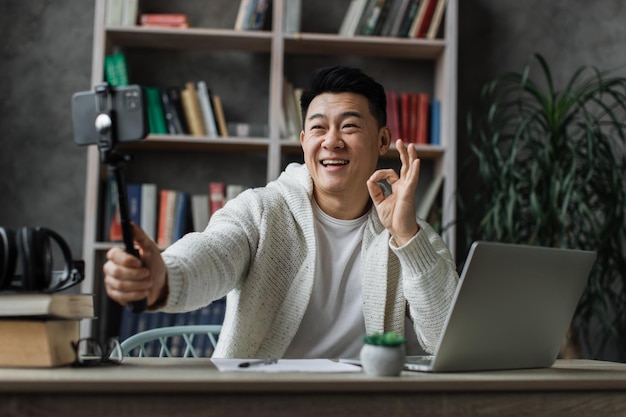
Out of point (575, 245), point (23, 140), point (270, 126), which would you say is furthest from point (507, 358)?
point (23, 140)

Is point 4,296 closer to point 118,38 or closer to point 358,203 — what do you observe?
point 358,203

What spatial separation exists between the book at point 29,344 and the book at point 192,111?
206cm

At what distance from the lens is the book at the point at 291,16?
3.15 meters

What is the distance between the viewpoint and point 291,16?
3.16m

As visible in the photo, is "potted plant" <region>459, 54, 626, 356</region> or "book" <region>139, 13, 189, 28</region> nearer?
"potted plant" <region>459, 54, 626, 356</region>

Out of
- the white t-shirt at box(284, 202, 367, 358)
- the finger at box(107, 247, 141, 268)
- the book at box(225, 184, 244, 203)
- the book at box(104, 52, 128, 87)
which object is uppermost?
the book at box(104, 52, 128, 87)

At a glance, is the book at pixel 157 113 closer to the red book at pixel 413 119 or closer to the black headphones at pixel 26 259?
the red book at pixel 413 119

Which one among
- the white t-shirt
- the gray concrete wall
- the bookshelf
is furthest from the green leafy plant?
the gray concrete wall

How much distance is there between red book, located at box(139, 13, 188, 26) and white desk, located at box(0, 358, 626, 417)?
2.23m

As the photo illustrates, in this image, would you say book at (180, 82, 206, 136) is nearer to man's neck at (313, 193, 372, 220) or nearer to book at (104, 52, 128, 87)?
book at (104, 52, 128, 87)

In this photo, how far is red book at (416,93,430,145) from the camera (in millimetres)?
3223

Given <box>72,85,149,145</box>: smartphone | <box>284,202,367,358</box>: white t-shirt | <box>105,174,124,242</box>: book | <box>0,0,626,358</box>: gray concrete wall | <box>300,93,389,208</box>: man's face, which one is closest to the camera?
<box>72,85,149,145</box>: smartphone

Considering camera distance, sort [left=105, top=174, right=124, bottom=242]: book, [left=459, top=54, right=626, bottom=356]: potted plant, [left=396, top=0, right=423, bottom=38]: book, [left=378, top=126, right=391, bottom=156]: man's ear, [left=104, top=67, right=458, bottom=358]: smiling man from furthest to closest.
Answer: [left=396, top=0, right=423, bottom=38]: book → [left=105, top=174, right=124, bottom=242]: book → [left=459, top=54, right=626, bottom=356]: potted plant → [left=378, top=126, right=391, bottom=156]: man's ear → [left=104, top=67, right=458, bottom=358]: smiling man

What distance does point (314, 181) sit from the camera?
209cm
